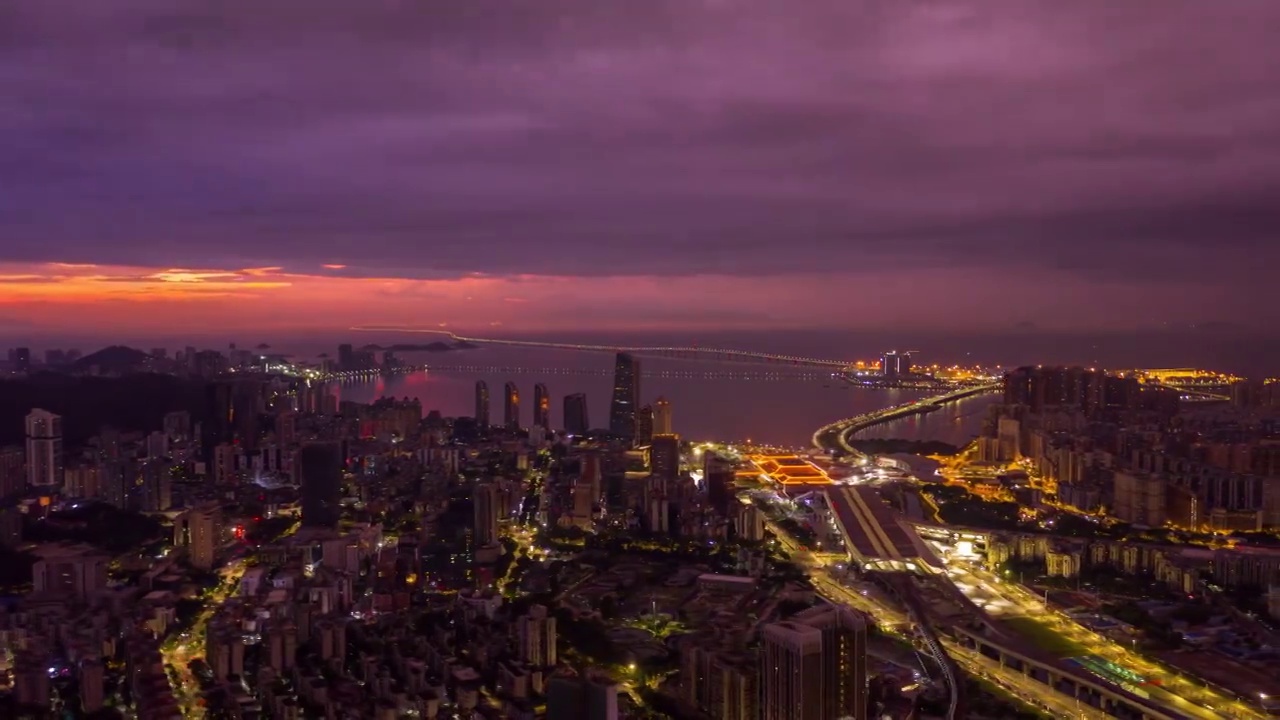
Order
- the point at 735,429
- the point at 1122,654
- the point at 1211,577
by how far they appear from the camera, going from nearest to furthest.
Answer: the point at 1122,654, the point at 1211,577, the point at 735,429

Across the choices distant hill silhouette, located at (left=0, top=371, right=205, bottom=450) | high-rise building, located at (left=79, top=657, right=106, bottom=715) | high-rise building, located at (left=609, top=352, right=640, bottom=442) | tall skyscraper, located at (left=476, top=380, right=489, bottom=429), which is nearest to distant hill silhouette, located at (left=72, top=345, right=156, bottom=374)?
distant hill silhouette, located at (left=0, top=371, right=205, bottom=450)

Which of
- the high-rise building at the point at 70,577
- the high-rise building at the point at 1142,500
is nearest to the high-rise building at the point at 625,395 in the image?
the high-rise building at the point at 1142,500

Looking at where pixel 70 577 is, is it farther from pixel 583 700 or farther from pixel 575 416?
pixel 575 416

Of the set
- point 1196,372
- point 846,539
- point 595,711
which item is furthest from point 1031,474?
point 1196,372

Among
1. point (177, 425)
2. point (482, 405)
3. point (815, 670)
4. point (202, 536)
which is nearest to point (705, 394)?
point (482, 405)

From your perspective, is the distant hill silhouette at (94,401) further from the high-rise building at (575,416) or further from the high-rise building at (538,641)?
the high-rise building at (538,641)

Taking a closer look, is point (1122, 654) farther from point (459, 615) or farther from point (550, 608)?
point (459, 615)
